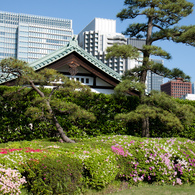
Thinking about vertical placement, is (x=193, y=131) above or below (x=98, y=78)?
below

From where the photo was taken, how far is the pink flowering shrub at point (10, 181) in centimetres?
449

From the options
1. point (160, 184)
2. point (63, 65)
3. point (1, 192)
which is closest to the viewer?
point (1, 192)

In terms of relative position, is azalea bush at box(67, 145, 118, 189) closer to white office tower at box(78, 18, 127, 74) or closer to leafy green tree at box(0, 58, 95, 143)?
leafy green tree at box(0, 58, 95, 143)

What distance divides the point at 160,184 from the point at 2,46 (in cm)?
12603

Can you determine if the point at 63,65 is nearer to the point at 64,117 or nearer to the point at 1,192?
the point at 64,117

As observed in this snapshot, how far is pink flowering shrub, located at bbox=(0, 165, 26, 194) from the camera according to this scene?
4.49 metres

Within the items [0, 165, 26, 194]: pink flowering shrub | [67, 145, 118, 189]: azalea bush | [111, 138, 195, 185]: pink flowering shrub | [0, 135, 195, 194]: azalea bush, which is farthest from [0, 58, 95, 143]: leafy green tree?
[0, 165, 26, 194]: pink flowering shrub

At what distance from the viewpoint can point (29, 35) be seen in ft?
401

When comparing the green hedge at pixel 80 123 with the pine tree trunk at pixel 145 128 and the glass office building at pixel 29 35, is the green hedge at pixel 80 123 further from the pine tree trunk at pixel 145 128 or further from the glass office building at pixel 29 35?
the glass office building at pixel 29 35

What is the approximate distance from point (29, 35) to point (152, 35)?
120337mm

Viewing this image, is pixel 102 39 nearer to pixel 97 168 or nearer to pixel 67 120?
pixel 67 120

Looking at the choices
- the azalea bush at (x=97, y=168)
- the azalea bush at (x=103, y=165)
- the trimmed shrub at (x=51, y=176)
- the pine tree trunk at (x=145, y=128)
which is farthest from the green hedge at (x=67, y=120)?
the trimmed shrub at (x=51, y=176)

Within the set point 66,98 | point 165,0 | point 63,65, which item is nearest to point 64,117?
point 66,98

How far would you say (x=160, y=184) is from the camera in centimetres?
665
